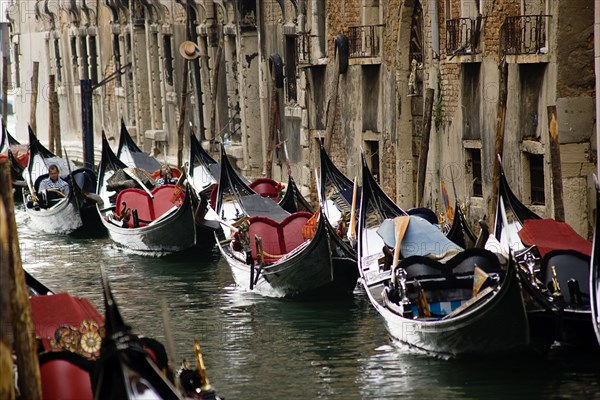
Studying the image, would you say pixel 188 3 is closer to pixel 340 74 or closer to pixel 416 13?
pixel 340 74

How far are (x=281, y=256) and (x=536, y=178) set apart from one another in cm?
154

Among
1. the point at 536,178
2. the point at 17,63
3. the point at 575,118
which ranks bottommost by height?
the point at 536,178

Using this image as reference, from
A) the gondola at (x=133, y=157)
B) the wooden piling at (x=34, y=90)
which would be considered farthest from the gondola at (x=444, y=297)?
the wooden piling at (x=34, y=90)

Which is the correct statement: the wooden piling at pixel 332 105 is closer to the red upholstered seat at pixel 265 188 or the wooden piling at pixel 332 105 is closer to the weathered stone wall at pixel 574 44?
the red upholstered seat at pixel 265 188

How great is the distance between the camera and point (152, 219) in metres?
11.0

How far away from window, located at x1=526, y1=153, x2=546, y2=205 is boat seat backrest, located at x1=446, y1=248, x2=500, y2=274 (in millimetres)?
1872

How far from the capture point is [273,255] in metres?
8.62

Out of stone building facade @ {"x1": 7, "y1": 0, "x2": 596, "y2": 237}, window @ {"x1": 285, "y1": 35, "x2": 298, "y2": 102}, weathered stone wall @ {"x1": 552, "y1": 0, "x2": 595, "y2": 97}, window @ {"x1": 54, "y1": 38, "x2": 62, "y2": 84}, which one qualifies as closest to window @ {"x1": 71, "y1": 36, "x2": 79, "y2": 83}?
window @ {"x1": 54, "y1": 38, "x2": 62, "y2": 84}

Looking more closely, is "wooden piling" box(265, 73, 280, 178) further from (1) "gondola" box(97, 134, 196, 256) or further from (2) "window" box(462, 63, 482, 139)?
(2) "window" box(462, 63, 482, 139)

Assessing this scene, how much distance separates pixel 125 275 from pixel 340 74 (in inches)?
103

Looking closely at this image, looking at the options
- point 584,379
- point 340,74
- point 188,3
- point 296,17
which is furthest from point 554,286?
point 188,3

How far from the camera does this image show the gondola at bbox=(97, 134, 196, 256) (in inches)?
416

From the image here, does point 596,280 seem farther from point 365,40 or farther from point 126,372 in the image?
point 365,40

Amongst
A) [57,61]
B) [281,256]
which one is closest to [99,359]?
[281,256]
